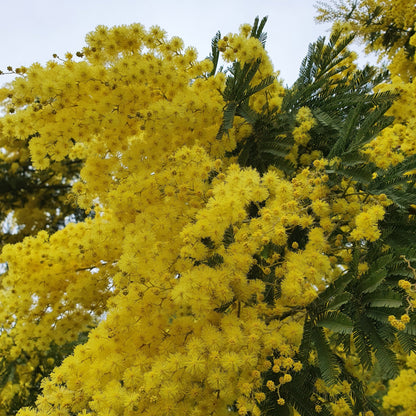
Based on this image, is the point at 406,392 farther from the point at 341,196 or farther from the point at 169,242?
the point at 169,242

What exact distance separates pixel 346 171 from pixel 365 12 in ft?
15.8

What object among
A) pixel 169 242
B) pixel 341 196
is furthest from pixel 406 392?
pixel 169 242

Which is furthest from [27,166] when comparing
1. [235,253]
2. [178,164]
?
[235,253]

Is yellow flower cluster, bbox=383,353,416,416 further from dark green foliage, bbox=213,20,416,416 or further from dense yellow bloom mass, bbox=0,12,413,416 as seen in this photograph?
dense yellow bloom mass, bbox=0,12,413,416

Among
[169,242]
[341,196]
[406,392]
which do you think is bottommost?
[406,392]

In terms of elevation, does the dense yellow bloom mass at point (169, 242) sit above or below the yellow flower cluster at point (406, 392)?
above

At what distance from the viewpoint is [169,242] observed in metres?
2.48

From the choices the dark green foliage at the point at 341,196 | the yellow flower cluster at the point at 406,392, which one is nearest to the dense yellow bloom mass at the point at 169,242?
the dark green foliage at the point at 341,196

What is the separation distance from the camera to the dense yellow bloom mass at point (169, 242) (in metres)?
2.01

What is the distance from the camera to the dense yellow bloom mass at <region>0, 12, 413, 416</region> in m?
2.01

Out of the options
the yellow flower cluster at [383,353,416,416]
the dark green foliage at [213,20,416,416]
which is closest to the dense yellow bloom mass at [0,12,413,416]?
the dark green foliage at [213,20,416,416]

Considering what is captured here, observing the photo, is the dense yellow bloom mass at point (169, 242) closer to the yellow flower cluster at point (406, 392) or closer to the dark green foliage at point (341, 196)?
the dark green foliage at point (341, 196)

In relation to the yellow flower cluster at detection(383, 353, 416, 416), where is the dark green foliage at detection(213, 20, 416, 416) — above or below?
above

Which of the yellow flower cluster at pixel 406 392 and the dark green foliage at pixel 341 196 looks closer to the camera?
the dark green foliage at pixel 341 196
